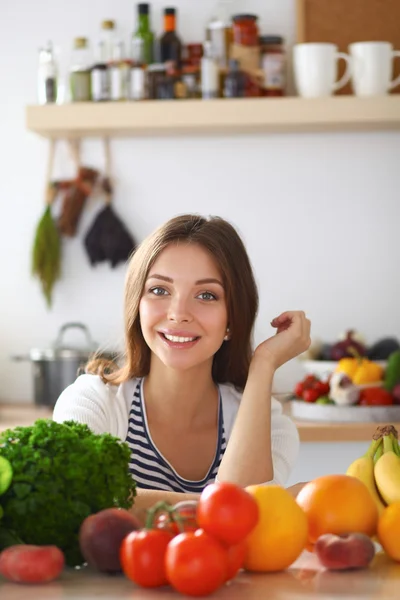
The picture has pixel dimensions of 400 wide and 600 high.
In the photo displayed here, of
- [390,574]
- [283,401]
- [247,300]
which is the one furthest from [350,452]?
[390,574]

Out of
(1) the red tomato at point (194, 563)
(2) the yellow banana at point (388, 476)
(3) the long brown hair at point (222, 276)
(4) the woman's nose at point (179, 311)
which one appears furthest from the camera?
(3) the long brown hair at point (222, 276)

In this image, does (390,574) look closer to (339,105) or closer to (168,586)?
(168,586)

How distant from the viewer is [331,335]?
331 cm

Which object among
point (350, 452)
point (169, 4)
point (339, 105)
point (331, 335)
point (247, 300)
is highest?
point (169, 4)

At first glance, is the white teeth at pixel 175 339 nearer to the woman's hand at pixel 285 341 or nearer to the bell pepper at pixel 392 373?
the woman's hand at pixel 285 341

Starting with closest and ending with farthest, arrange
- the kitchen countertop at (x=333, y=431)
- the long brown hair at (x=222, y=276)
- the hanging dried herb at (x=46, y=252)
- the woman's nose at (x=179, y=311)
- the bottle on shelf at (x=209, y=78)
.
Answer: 1. the woman's nose at (x=179, y=311)
2. the long brown hair at (x=222, y=276)
3. the kitchen countertop at (x=333, y=431)
4. the bottle on shelf at (x=209, y=78)
5. the hanging dried herb at (x=46, y=252)

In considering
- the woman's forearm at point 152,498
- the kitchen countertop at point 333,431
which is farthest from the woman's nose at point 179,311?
the kitchen countertop at point 333,431

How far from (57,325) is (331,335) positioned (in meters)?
0.95

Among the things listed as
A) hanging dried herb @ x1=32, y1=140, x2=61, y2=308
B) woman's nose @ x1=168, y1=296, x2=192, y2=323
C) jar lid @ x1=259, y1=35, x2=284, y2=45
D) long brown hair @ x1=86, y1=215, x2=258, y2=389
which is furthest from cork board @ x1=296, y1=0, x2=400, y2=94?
woman's nose @ x1=168, y1=296, x2=192, y2=323

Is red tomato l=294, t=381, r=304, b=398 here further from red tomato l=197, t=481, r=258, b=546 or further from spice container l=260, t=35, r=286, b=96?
red tomato l=197, t=481, r=258, b=546

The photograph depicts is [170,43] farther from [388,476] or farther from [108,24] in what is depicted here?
[388,476]

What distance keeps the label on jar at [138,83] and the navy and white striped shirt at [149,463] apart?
5.15 ft

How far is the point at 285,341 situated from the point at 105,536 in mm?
801

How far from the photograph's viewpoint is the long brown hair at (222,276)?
5.75 feet
